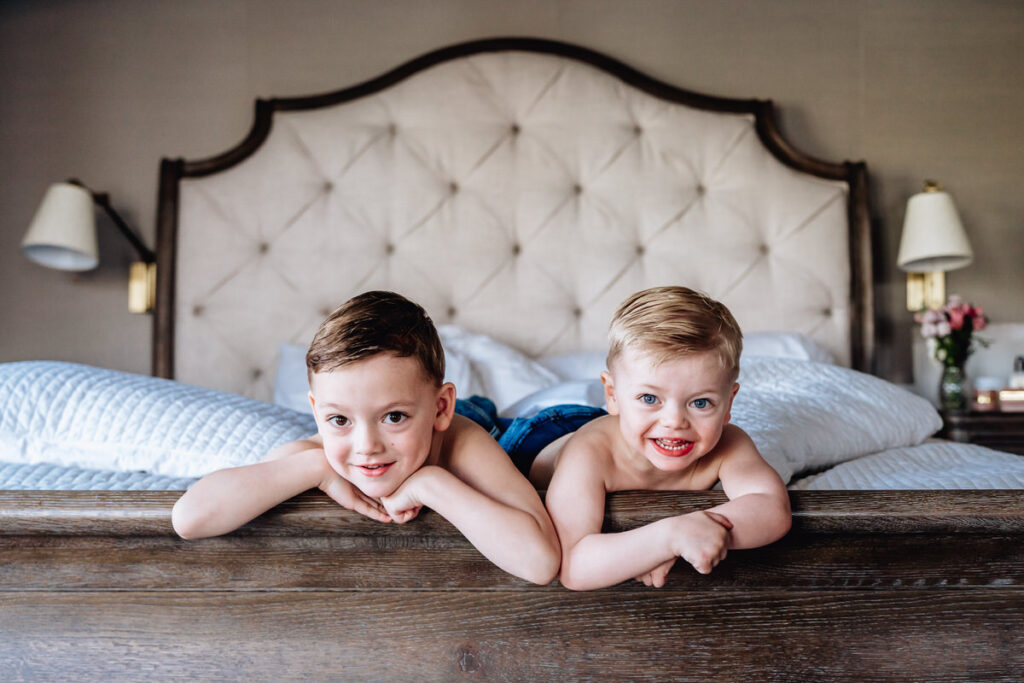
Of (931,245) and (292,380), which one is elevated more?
(931,245)

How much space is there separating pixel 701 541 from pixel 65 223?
7.91 ft

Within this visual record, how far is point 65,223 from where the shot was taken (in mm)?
2377

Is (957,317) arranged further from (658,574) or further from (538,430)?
(658,574)

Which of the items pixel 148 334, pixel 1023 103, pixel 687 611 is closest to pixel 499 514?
pixel 687 611

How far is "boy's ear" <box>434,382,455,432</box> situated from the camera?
0.83m

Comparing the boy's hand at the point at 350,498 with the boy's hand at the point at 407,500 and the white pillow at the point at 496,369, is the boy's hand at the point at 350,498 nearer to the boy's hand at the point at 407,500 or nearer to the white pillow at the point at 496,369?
the boy's hand at the point at 407,500

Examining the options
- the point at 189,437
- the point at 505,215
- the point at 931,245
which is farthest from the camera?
the point at 505,215

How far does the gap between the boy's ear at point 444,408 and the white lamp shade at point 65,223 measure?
81.4 inches

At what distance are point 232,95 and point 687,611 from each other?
2.57 m

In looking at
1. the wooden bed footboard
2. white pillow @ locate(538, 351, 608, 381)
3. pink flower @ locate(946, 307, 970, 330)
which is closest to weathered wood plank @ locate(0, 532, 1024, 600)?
the wooden bed footboard

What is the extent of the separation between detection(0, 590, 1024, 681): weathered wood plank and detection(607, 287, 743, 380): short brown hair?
0.83 ft

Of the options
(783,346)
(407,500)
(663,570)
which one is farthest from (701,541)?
(783,346)

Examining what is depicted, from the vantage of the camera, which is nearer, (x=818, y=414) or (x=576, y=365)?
(x=818, y=414)

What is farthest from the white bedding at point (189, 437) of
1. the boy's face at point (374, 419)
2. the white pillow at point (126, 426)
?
the boy's face at point (374, 419)
